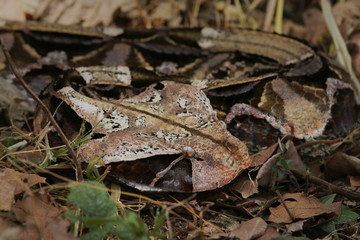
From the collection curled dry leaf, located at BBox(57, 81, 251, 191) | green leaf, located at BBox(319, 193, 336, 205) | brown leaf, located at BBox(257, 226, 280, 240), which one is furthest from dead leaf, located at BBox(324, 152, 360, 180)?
brown leaf, located at BBox(257, 226, 280, 240)

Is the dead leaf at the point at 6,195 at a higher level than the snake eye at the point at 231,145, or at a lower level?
lower

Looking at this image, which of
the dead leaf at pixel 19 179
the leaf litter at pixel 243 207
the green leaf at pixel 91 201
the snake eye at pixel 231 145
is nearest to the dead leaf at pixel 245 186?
the leaf litter at pixel 243 207

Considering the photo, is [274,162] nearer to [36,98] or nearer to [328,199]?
[328,199]

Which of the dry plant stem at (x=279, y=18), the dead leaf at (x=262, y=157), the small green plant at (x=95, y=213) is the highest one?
the dry plant stem at (x=279, y=18)

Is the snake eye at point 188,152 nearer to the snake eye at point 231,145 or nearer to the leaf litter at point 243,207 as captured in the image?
the leaf litter at point 243,207

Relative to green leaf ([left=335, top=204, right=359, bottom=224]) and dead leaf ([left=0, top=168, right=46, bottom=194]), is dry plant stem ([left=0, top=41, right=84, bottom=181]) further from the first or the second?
green leaf ([left=335, top=204, right=359, bottom=224])

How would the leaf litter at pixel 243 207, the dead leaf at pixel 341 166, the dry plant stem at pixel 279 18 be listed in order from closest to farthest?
the leaf litter at pixel 243 207 < the dead leaf at pixel 341 166 < the dry plant stem at pixel 279 18
